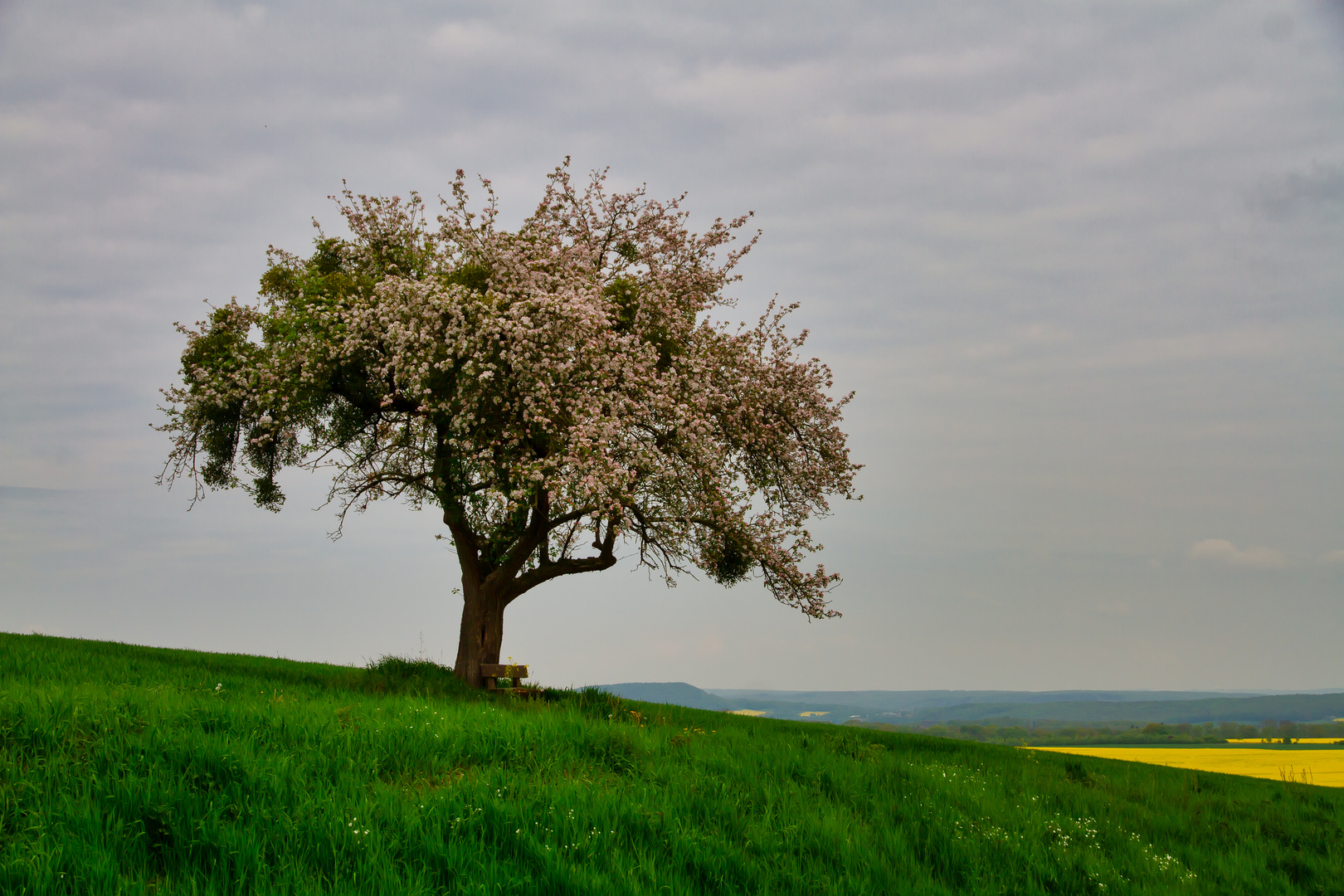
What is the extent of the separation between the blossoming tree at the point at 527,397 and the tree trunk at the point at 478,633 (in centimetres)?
5

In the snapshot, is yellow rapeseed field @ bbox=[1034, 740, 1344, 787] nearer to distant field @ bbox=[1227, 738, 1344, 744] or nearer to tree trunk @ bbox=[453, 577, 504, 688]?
distant field @ bbox=[1227, 738, 1344, 744]

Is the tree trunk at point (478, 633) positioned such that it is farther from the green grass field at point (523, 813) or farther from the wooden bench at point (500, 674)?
the green grass field at point (523, 813)

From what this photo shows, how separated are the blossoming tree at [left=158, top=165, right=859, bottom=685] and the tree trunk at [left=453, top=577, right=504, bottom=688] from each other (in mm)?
52

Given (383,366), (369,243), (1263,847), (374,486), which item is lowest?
(1263,847)

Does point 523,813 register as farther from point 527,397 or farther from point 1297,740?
point 1297,740

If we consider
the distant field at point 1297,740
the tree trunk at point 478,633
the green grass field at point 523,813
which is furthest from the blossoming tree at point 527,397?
the distant field at point 1297,740

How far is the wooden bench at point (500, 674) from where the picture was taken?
72.7ft

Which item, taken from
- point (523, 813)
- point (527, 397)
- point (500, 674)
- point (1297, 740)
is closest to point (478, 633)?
point (500, 674)

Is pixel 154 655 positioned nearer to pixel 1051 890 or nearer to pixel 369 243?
pixel 369 243

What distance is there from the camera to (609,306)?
833 inches

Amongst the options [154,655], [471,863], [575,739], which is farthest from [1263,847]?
[154,655]

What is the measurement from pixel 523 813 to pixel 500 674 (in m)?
13.6

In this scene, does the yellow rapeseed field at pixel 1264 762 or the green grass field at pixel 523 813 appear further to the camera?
the yellow rapeseed field at pixel 1264 762

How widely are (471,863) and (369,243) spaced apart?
66.2 feet
